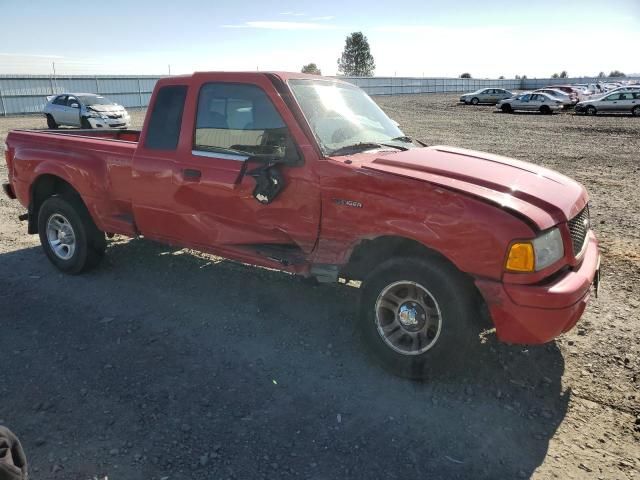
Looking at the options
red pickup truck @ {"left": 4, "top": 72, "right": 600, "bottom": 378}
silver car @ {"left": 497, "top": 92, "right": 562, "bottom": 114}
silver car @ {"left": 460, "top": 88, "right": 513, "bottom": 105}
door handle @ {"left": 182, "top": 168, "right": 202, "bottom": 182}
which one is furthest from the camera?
silver car @ {"left": 460, "top": 88, "right": 513, "bottom": 105}

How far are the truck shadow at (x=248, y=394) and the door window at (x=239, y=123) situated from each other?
156cm

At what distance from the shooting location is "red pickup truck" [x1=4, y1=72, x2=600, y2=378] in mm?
3215

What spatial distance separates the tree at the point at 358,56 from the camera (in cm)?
11275

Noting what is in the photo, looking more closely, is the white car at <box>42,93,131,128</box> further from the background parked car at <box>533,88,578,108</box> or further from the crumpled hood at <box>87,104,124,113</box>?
the background parked car at <box>533,88,578,108</box>

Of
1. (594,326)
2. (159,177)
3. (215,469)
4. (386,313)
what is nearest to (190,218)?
(159,177)

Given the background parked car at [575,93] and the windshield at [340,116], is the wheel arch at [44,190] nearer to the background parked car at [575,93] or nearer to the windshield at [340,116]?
the windshield at [340,116]

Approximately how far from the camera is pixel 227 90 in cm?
437

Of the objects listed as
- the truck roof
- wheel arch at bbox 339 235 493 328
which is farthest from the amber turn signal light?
the truck roof

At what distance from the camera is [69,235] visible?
18.5 ft

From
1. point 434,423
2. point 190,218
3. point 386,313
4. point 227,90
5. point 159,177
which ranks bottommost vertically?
point 434,423

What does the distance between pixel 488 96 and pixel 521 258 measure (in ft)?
136

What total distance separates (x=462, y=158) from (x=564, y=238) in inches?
44.5

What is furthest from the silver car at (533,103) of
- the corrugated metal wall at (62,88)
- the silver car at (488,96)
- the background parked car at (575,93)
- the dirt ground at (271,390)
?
the dirt ground at (271,390)

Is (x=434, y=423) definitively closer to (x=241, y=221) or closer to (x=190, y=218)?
(x=241, y=221)
